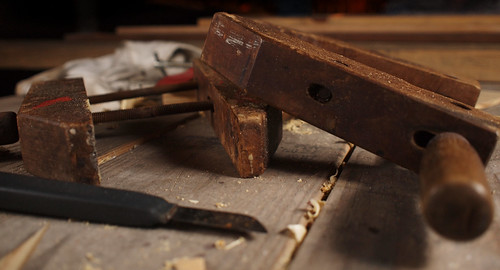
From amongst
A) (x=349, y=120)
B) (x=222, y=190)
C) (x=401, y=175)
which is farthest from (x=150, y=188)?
(x=401, y=175)

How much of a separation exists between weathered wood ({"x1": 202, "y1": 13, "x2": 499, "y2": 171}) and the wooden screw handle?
22.1 inches

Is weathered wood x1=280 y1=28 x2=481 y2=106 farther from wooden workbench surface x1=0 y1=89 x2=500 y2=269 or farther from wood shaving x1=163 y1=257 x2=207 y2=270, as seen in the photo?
wood shaving x1=163 y1=257 x2=207 y2=270

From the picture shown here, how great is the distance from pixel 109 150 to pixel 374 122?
706mm

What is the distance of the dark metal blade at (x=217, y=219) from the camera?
2.26 feet

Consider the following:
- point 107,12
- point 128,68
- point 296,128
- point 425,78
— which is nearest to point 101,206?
point 296,128

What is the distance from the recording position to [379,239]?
2.24 feet

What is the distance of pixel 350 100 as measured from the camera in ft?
2.82

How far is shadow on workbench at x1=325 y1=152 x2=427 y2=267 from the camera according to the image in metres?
0.64

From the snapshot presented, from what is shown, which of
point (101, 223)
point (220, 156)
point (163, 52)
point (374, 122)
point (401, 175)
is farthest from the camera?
point (163, 52)

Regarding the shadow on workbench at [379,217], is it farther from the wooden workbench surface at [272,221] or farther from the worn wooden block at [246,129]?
the worn wooden block at [246,129]

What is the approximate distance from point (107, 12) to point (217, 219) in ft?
15.5

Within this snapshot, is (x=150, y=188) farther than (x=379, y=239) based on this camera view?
Yes

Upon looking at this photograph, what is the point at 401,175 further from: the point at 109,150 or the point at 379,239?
the point at 109,150

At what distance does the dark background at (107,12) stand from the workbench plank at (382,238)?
3736mm
